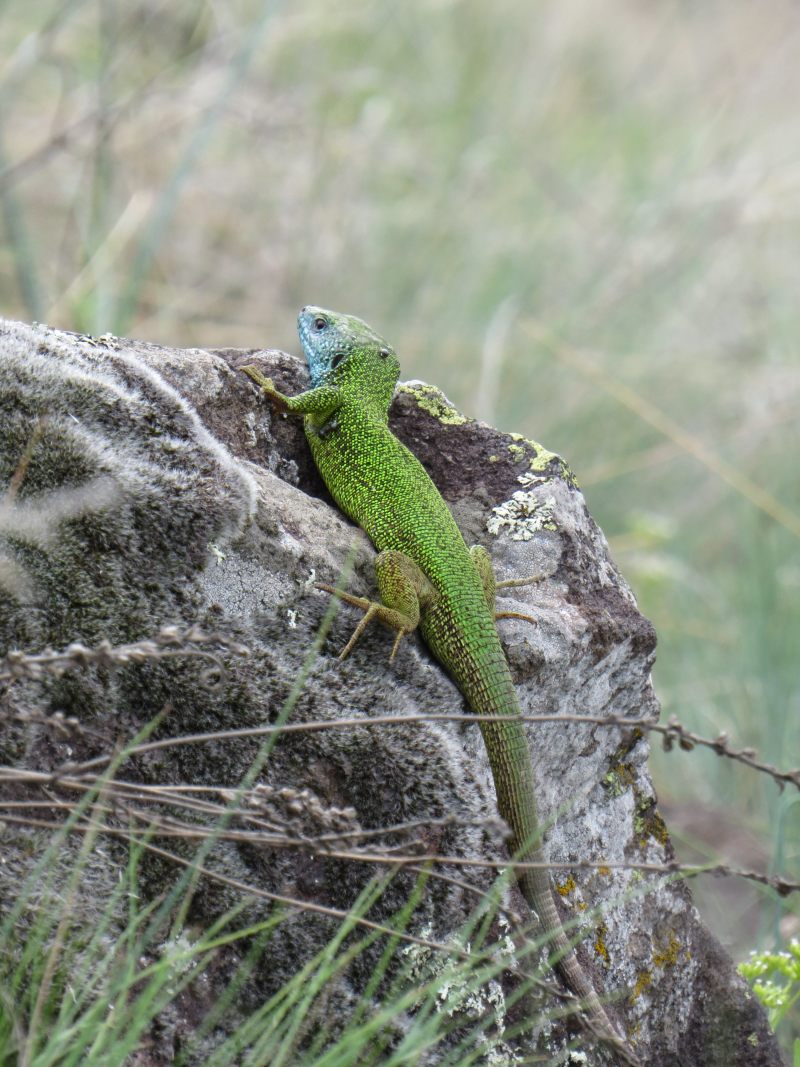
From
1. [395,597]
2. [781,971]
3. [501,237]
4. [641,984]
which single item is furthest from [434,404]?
[501,237]

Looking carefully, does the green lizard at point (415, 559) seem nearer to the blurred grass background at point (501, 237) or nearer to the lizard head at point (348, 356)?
the lizard head at point (348, 356)

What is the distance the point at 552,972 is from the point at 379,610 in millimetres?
975

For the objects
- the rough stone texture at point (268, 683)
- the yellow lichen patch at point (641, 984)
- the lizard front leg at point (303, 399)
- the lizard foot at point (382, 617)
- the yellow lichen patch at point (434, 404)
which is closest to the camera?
the rough stone texture at point (268, 683)

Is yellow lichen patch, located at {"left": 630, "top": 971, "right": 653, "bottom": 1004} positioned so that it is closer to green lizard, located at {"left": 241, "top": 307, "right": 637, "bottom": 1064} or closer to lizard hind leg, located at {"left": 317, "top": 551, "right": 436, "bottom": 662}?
green lizard, located at {"left": 241, "top": 307, "right": 637, "bottom": 1064}

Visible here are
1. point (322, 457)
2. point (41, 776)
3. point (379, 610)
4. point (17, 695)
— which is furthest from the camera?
point (322, 457)

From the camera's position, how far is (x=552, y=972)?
2.60 meters

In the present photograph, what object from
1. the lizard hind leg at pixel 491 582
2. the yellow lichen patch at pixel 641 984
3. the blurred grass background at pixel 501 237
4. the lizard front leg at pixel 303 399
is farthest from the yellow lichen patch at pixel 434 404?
the blurred grass background at pixel 501 237

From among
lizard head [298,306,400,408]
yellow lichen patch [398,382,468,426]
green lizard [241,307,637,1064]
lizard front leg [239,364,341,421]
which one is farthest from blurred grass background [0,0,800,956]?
lizard front leg [239,364,341,421]

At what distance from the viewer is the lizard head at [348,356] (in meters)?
3.66

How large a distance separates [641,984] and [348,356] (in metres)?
2.18

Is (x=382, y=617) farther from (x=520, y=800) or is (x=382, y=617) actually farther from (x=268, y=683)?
(x=520, y=800)

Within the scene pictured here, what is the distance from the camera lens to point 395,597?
289cm

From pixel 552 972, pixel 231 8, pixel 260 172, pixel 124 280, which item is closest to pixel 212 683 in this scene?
pixel 552 972

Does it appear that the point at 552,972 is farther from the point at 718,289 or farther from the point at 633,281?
the point at 718,289
